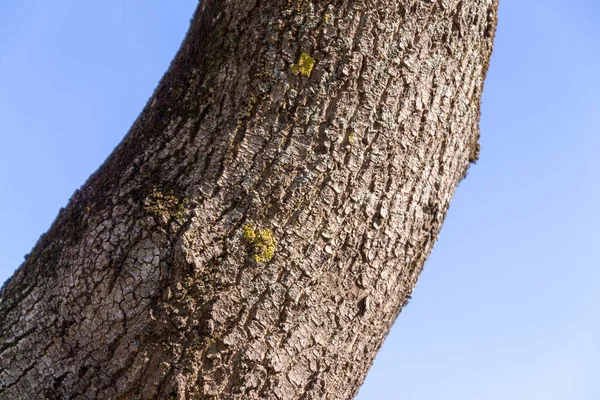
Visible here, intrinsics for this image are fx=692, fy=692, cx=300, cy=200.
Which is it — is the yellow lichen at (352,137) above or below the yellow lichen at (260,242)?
above

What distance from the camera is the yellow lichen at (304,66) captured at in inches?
85.9

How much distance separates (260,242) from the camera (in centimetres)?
210

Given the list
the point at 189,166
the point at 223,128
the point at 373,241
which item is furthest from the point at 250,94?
the point at 373,241

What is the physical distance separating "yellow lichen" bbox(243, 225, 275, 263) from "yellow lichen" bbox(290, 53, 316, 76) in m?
0.51

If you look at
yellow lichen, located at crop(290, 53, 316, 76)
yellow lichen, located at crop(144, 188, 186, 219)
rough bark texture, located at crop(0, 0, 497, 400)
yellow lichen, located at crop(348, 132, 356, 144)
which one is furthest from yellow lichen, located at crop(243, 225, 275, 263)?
yellow lichen, located at crop(290, 53, 316, 76)

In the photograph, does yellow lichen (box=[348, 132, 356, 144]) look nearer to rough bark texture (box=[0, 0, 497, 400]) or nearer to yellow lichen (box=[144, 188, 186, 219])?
rough bark texture (box=[0, 0, 497, 400])

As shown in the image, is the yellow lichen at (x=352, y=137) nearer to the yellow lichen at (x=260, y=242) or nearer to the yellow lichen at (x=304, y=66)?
the yellow lichen at (x=304, y=66)

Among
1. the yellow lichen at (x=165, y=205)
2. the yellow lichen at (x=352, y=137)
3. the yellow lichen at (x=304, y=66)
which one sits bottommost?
the yellow lichen at (x=165, y=205)

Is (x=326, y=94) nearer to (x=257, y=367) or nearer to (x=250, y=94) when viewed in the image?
(x=250, y=94)

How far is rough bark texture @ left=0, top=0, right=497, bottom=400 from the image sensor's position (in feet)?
6.87

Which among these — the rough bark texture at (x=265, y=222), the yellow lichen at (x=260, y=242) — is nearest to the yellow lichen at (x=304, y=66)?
the rough bark texture at (x=265, y=222)

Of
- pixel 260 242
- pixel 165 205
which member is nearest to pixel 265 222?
pixel 260 242

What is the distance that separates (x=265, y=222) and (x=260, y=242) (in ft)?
0.21

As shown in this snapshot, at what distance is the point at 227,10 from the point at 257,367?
1.19 m
